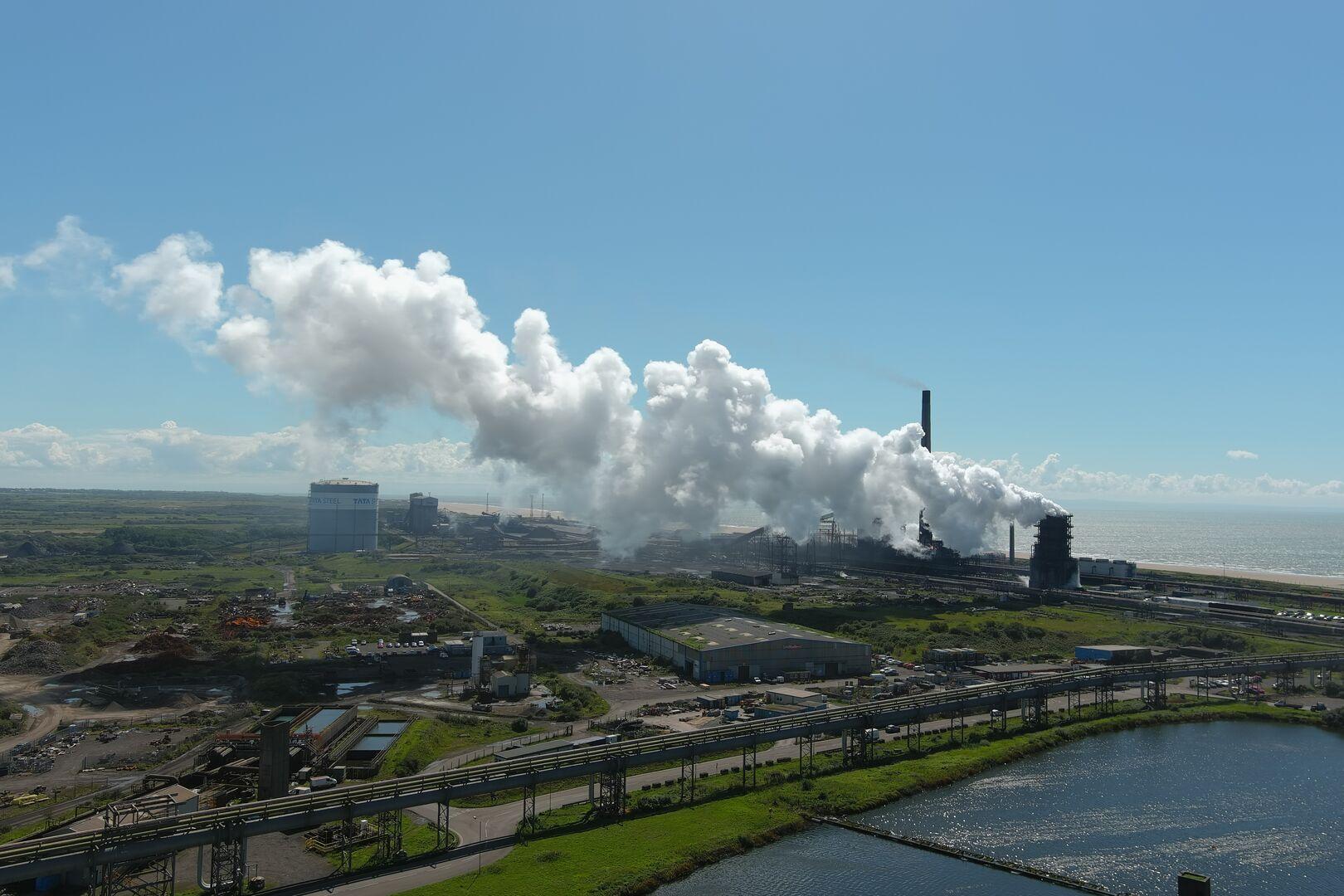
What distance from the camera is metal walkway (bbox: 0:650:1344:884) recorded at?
26.5 m

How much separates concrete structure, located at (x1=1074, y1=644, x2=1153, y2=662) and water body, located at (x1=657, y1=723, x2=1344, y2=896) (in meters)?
21.7

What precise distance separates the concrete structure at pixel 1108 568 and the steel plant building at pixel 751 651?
74891mm

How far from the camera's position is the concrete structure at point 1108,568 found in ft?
429

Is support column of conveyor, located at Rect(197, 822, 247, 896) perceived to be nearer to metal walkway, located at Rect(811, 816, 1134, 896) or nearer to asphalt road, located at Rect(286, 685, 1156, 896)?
asphalt road, located at Rect(286, 685, 1156, 896)

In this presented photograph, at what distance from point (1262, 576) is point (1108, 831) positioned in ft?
492

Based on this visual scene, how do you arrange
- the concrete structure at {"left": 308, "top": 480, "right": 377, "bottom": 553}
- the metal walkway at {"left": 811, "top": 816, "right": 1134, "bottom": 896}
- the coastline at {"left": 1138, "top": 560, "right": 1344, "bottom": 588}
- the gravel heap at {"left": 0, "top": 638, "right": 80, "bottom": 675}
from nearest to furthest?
1. the metal walkway at {"left": 811, "top": 816, "right": 1134, "bottom": 896}
2. the gravel heap at {"left": 0, "top": 638, "right": 80, "bottom": 675}
3. the coastline at {"left": 1138, "top": 560, "right": 1344, "bottom": 588}
4. the concrete structure at {"left": 308, "top": 480, "right": 377, "bottom": 553}

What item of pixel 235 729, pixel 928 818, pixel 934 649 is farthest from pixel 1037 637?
pixel 235 729

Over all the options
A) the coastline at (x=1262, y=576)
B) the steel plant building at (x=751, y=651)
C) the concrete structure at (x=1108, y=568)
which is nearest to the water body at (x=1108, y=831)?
the steel plant building at (x=751, y=651)

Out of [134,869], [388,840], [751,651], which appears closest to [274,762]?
[134,869]

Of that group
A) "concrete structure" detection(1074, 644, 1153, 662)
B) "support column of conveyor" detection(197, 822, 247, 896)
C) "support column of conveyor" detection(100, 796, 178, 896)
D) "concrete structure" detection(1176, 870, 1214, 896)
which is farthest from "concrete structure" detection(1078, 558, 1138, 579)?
"support column of conveyor" detection(100, 796, 178, 896)

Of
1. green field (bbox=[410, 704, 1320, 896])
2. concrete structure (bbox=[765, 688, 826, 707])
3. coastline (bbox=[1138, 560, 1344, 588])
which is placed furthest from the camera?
coastline (bbox=[1138, 560, 1344, 588])

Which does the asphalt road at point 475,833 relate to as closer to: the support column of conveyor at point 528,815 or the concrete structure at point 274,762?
the support column of conveyor at point 528,815

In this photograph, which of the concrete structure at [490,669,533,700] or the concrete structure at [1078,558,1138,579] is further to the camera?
the concrete structure at [1078,558,1138,579]

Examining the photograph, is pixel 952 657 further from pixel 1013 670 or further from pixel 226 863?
pixel 226 863
